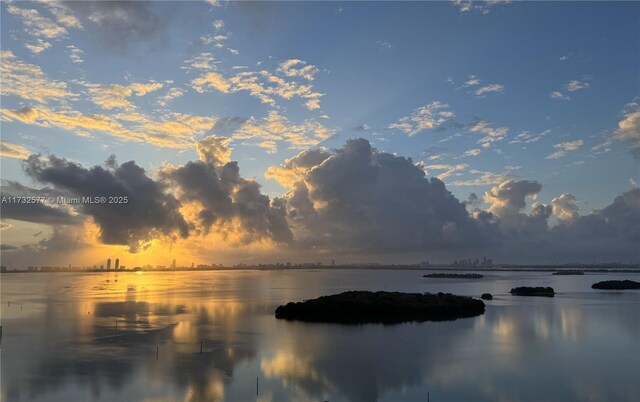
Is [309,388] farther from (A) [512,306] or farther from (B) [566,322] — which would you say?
(A) [512,306]

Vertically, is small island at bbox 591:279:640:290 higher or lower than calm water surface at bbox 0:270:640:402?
lower

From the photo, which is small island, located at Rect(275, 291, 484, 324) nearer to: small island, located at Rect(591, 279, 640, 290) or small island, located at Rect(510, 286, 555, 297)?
small island, located at Rect(510, 286, 555, 297)

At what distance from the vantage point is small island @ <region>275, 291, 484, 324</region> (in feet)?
254

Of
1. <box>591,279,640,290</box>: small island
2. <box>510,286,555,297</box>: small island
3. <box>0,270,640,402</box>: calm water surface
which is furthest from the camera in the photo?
<box>591,279,640,290</box>: small island

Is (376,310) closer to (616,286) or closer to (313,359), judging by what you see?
(313,359)

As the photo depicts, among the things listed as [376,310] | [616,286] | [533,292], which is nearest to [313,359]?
[376,310]

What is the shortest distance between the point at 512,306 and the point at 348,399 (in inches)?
3147

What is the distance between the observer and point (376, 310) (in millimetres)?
80375

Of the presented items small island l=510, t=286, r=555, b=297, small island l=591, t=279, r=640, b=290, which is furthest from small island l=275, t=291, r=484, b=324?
small island l=591, t=279, r=640, b=290

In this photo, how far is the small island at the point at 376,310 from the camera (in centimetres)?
7731

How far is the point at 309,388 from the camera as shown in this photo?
122 feet

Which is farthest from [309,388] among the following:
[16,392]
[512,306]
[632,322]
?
[512,306]

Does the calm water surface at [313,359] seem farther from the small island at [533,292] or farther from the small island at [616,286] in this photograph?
the small island at [616,286]

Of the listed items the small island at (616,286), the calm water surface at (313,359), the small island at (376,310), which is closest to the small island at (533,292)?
the small island at (616,286)
